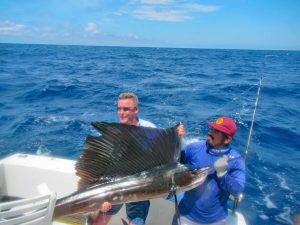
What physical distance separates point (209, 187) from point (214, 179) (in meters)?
0.06

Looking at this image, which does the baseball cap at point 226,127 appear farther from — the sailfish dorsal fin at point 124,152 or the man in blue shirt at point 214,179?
the sailfish dorsal fin at point 124,152

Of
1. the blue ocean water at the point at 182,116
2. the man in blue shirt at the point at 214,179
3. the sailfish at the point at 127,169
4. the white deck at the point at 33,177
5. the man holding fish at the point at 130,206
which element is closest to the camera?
the sailfish at the point at 127,169

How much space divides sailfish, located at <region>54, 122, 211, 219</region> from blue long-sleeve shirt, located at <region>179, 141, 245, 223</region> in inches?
9.8

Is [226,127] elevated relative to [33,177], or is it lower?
elevated

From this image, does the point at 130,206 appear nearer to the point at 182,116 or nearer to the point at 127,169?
the point at 127,169

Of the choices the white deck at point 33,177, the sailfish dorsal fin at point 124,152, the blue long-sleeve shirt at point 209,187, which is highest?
the sailfish dorsal fin at point 124,152

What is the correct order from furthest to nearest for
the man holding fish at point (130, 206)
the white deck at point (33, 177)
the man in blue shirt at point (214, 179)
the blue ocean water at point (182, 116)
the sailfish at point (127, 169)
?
the blue ocean water at point (182, 116) → the white deck at point (33, 177) → the man holding fish at point (130, 206) → the man in blue shirt at point (214, 179) → the sailfish at point (127, 169)

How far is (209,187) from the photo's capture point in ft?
6.89

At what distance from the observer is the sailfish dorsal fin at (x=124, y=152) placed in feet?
6.03

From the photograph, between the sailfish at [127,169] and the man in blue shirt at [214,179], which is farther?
the man in blue shirt at [214,179]

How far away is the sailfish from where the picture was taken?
1810mm

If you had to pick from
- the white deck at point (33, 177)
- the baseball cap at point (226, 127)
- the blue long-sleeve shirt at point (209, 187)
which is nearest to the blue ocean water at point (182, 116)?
the blue long-sleeve shirt at point (209, 187)

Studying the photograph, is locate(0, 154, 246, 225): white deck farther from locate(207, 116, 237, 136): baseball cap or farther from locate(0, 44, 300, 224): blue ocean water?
locate(0, 44, 300, 224): blue ocean water

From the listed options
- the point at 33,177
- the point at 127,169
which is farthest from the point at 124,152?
the point at 33,177
